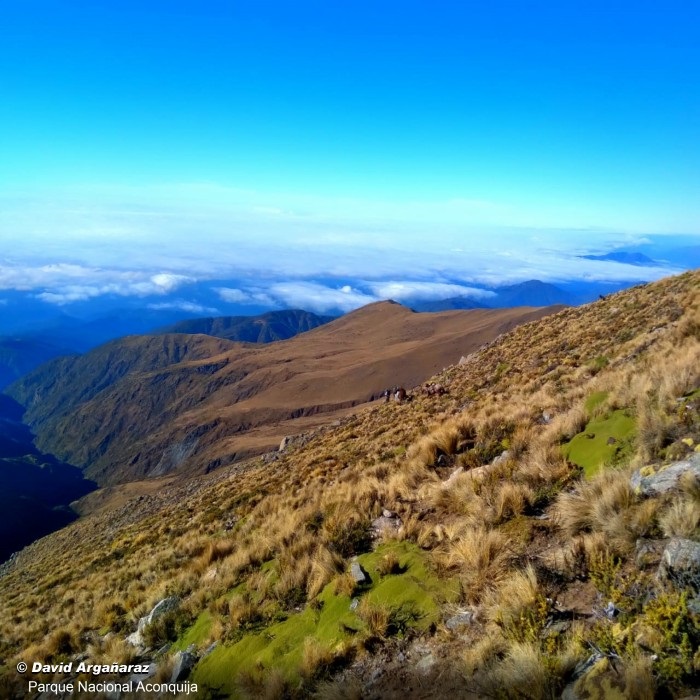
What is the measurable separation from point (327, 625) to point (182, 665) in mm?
2494

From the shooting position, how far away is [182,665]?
683 centimetres

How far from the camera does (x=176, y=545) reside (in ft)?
49.1

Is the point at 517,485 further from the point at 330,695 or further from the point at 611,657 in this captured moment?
the point at 330,695

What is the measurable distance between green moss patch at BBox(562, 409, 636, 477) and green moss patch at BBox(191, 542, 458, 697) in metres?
3.24

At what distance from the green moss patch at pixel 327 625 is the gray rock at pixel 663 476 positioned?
2.76 metres

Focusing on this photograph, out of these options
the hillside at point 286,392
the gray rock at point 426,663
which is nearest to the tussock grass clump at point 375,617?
the gray rock at point 426,663

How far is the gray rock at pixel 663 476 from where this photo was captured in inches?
215

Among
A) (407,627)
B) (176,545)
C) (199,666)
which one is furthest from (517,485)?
(176,545)

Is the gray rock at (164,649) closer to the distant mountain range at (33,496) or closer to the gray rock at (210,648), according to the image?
the gray rock at (210,648)

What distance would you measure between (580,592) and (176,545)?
44.9 ft

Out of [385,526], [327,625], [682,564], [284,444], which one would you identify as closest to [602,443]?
[682,564]

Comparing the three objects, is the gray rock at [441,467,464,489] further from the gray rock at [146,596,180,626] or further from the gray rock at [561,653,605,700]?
the gray rock at [146,596,180,626]

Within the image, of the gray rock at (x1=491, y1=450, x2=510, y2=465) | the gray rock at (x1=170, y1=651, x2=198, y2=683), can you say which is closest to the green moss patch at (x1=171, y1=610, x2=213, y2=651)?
the gray rock at (x1=170, y1=651, x2=198, y2=683)

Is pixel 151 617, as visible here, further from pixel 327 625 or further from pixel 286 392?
pixel 286 392
